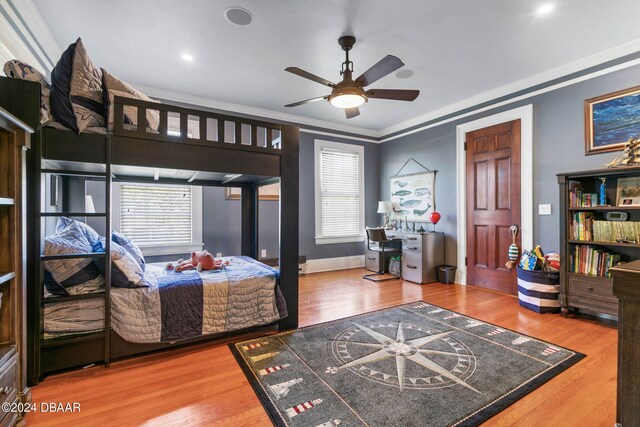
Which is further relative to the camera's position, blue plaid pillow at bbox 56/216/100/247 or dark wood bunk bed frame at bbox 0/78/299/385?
blue plaid pillow at bbox 56/216/100/247

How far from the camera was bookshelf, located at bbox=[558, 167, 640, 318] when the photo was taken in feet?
8.75

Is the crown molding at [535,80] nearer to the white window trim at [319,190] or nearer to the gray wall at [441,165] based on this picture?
the gray wall at [441,165]

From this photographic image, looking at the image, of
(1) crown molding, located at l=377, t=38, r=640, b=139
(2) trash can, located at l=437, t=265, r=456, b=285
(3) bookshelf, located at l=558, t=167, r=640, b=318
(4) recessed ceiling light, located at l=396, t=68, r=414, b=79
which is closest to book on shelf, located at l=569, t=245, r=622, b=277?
(3) bookshelf, located at l=558, t=167, r=640, b=318

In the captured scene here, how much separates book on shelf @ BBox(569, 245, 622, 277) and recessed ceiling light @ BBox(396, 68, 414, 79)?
2534mm

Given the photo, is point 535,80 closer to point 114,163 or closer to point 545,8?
point 545,8

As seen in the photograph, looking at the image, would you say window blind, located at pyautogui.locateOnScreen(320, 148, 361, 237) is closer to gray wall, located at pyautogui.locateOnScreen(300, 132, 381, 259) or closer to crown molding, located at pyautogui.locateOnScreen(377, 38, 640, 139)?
gray wall, located at pyautogui.locateOnScreen(300, 132, 381, 259)

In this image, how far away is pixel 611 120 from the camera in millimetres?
2932

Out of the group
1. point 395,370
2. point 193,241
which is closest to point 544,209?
point 395,370

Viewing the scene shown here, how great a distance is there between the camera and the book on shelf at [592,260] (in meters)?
2.72

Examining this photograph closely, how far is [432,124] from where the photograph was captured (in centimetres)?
482

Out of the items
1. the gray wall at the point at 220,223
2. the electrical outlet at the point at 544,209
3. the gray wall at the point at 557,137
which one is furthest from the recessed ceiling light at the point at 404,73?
the gray wall at the point at 220,223

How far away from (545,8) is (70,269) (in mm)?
4001

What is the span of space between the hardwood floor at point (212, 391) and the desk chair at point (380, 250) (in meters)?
2.07

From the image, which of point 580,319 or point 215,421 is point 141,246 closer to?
point 215,421
